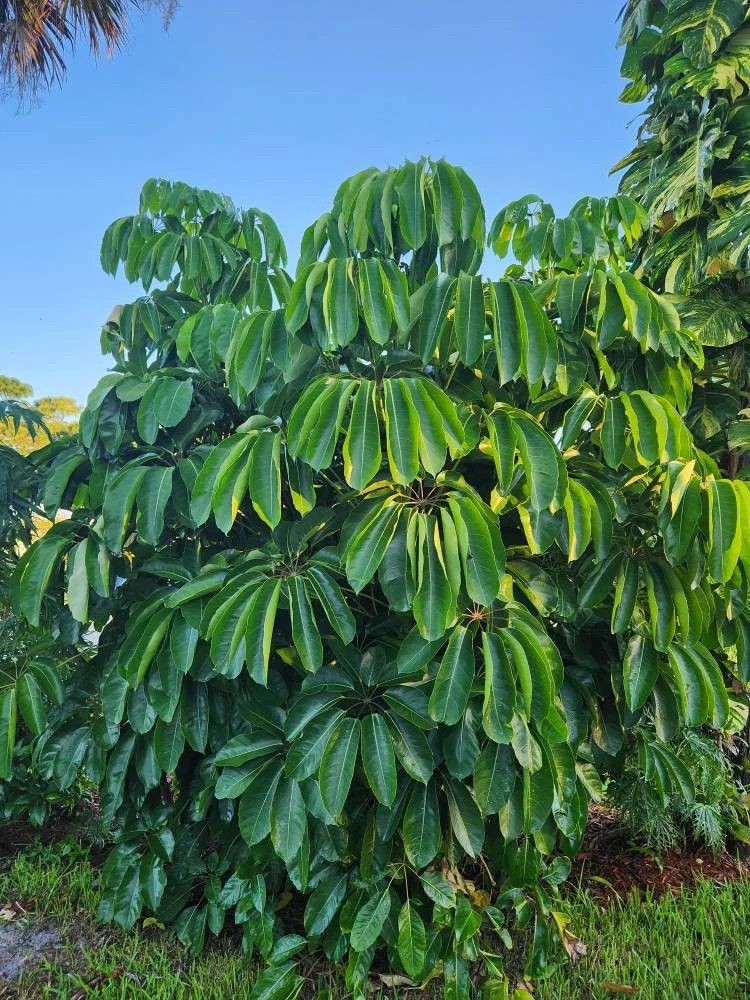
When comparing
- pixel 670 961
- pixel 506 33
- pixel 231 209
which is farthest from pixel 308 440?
pixel 506 33

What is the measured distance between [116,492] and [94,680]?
0.73m

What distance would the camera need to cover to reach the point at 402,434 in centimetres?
128

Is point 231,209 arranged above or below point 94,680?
above

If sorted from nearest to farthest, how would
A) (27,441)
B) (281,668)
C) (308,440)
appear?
(308,440) → (281,668) → (27,441)

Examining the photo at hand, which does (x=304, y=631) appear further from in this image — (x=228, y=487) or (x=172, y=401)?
(x=172, y=401)

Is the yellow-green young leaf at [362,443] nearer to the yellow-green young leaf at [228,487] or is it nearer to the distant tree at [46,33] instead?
the yellow-green young leaf at [228,487]

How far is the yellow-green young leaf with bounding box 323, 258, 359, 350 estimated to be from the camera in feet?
4.43

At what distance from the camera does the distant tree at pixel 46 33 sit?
4.16m

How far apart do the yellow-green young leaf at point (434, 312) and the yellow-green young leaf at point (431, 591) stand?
37 centimetres

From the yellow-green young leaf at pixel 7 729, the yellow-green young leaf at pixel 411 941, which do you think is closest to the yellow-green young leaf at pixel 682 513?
the yellow-green young leaf at pixel 411 941

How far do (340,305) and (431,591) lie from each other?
1.91 ft

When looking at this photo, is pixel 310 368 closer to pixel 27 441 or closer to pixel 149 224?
pixel 149 224

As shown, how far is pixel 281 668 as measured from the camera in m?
1.78

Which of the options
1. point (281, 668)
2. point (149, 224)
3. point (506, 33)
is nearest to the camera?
point (281, 668)
